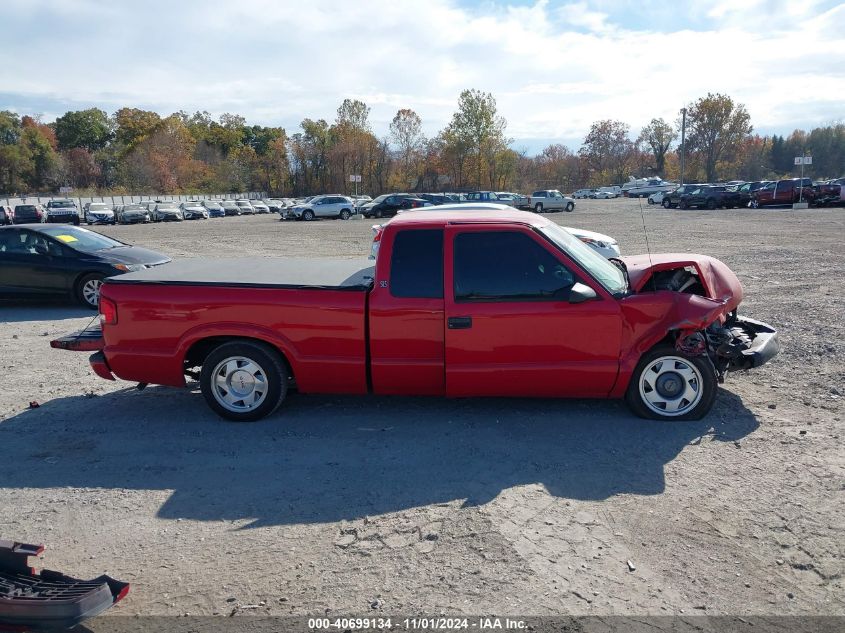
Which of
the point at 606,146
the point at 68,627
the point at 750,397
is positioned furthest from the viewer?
the point at 606,146

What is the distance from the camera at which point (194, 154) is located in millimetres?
99875

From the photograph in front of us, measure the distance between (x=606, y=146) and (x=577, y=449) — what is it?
100207 mm

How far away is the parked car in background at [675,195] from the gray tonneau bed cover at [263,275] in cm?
4573

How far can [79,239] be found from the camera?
11.6 meters

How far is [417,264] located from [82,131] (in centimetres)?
11794

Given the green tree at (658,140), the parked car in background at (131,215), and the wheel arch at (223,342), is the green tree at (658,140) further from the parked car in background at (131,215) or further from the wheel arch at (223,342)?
the wheel arch at (223,342)

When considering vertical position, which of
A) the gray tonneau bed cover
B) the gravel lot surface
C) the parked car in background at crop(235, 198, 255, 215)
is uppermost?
the parked car in background at crop(235, 198, 255, 215)

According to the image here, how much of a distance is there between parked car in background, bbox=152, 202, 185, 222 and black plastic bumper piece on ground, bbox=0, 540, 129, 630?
49.8 m

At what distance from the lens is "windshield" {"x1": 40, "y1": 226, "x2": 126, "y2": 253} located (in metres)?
11.3

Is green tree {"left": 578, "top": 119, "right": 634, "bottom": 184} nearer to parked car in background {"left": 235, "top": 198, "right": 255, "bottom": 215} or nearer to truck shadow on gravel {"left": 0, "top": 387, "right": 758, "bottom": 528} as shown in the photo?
parked car in background {"left": 235, "top": 198, "right": 255, "bottom": 215}

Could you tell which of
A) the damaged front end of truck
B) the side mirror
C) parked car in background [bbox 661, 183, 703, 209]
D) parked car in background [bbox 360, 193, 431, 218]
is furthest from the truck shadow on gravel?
parked car in background [bbox 661, 183, 703, 209]

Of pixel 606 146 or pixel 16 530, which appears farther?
pixel 606 146

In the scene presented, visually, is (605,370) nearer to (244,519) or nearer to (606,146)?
(244,519)

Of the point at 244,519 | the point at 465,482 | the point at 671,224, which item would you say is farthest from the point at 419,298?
the point at 671,224
